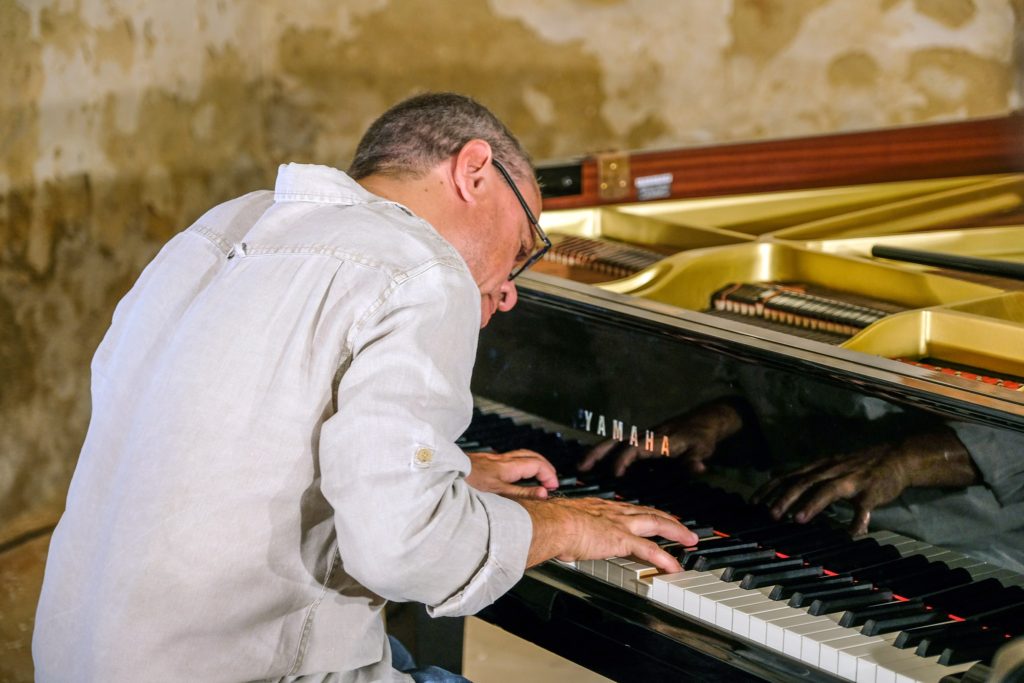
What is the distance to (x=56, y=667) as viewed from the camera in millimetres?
1610

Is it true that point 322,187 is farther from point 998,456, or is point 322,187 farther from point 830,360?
point 998,456

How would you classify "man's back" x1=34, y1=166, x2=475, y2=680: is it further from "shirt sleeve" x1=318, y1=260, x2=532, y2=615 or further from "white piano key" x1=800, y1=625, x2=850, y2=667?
"white piano key" x1=800, y1=625, x2=850, y2=667

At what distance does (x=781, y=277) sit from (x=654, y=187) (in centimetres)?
61

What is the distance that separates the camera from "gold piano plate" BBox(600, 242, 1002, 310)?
236 centimetres

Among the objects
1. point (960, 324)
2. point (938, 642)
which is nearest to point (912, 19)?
point (960, 324)

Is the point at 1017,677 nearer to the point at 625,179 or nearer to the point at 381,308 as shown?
the point at 381,308

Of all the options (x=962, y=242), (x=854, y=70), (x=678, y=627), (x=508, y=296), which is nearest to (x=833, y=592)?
(x=678, y=627)

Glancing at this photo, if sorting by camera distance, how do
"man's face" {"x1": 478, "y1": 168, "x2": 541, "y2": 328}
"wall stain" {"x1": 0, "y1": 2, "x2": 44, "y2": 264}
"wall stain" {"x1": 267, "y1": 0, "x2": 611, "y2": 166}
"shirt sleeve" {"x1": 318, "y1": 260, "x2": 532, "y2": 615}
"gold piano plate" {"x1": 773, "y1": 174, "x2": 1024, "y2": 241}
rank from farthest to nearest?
"wall stain" {"x1": 267, "y1": 0, "x2": 611, "y2": 166}, "wall stain" {"x1": 0, "y1": 2, "x2": 44, "y2": 264}, "gold piano plate" {"x1": 773, "y1": 174, "x2": 1024, "y2": 241}, "man's face" {"x1": 478, "y1": 168, "x2": 541, "y2": 328}, "shirt sleeve" {"x1": 318, "y1": 260, "x2": 532, "y2": 615}

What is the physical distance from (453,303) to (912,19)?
377 centimetres

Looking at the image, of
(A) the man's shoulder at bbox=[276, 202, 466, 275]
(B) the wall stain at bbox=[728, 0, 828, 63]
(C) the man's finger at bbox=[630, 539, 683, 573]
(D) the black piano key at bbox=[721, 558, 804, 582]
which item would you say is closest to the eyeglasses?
(A) the man's shoulder at bbox=[276, 202, 466, 275]

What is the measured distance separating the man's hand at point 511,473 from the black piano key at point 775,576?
39 centimetres

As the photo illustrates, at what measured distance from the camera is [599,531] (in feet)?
5.61

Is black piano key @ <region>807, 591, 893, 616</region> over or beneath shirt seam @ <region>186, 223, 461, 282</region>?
beneath

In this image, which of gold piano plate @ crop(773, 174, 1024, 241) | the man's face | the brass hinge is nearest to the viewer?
the man's face
